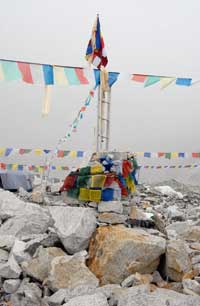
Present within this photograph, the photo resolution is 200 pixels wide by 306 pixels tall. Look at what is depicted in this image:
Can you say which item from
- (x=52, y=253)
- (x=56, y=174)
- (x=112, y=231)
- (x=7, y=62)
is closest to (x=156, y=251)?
(x=112, y=231)

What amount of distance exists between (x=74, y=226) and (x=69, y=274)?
76 centimetres

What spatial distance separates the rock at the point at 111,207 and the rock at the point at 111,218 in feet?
0.30

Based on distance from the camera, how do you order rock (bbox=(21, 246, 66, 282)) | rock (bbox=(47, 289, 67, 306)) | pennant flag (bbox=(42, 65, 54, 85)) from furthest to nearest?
pennant flag (bbox=(42, 65, 54, 85)) < rock (bbox=(21, 246, 66, 282)) < rock (bbox=(47, 289, 67, 306))

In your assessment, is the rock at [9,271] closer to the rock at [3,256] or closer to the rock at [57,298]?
the rock at [3,256]

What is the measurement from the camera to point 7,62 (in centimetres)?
710

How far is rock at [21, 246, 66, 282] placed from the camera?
451 cm

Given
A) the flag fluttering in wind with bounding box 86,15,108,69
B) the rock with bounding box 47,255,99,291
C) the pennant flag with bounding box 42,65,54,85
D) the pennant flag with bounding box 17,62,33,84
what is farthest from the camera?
the pennant flag with bounding box 42,65,54,85

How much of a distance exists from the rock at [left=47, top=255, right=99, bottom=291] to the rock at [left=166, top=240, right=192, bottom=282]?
0.91 m

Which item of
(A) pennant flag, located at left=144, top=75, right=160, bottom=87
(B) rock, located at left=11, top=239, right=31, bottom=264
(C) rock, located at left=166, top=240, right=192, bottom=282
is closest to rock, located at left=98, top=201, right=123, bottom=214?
(C) rock, located at left=166, top=240, right=192, bottom=282

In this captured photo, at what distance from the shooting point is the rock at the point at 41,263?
14.8 ft

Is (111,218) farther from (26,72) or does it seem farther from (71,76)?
(26,72)

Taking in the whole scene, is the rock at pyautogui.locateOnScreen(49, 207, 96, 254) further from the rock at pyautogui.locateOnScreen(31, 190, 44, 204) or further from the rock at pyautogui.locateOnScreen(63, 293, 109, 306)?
the rock at pyautogui.locateOnScreen(31, 190, 44, 204)

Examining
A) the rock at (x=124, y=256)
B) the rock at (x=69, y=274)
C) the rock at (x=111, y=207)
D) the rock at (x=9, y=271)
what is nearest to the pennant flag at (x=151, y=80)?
the rock at (x=111, y=207)

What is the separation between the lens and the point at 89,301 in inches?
140
